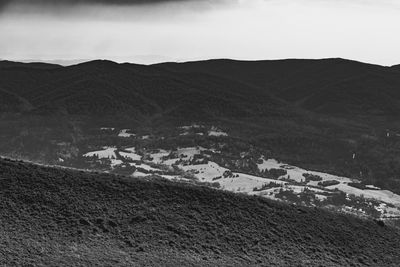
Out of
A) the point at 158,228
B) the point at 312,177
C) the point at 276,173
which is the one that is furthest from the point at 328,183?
the point at 158,228

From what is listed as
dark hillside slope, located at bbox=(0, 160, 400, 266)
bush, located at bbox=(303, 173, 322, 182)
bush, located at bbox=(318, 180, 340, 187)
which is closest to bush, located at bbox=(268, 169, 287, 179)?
bush, located at bbox=(303, 173, 322, 182)

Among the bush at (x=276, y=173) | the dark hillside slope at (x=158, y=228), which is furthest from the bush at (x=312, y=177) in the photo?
the dark hillside slope at (x=158, y=228)

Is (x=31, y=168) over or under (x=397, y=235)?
over

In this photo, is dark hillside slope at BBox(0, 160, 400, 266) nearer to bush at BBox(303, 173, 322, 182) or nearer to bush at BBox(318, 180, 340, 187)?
bush at BBox(318, 180, 340, 187)

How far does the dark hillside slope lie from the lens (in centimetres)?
5356

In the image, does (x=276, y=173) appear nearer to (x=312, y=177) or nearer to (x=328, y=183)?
(x=312, y=177)

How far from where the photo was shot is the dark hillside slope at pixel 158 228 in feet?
176

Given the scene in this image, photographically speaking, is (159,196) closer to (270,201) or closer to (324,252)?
(270,201)

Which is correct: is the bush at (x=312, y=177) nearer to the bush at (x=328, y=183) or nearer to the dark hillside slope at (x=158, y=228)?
the bush at (x=328, y=183)

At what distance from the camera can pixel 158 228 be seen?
61219 mm

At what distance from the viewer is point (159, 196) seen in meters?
68.9

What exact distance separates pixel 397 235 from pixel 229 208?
2324 centimetres

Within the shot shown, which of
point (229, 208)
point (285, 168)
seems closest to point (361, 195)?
point (285, 168)

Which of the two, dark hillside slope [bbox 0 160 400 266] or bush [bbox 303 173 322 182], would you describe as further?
bush [bbox 303 173 322 182]
